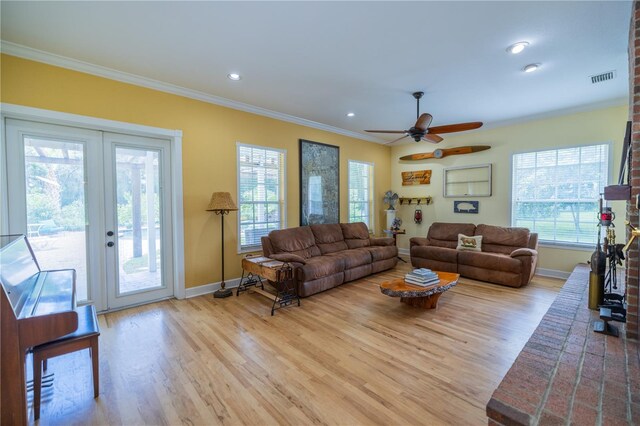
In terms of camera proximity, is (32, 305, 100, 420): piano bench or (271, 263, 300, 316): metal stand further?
(271, 263, 300, 316): metal stand

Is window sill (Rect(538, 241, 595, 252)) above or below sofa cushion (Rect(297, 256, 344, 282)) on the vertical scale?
above

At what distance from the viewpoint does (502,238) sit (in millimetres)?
5059

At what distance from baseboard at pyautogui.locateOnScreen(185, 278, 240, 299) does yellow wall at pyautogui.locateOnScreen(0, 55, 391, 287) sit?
0.07 metres

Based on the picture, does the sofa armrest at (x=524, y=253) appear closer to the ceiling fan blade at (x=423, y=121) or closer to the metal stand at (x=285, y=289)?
the ceiling fan blade at (x=423, y=121)

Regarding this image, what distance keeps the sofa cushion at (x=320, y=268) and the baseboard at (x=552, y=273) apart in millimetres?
3762

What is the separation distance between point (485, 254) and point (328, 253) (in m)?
2.73

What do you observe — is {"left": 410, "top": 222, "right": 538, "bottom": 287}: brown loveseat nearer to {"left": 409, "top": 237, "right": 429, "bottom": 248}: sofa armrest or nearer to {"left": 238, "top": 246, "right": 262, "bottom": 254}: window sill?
{"left": 409, "top": 237, "right": 429, "bottom": 248}: sofa armrest

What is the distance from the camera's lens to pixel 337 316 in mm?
3342

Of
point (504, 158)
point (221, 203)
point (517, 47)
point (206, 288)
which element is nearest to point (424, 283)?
point (517, 47)

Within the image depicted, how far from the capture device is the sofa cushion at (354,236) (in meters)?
5.59

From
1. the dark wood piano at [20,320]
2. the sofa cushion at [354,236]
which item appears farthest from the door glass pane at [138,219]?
the sofa cushion at [354,236]

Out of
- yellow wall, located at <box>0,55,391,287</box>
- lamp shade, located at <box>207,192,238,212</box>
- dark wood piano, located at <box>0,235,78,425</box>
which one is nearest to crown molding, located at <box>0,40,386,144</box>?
yellow wall, located at <box>0,55,391,287</box>

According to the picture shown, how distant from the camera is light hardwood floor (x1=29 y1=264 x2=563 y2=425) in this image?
1.83 m

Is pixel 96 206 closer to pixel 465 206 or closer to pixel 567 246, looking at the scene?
pixel 465 206
